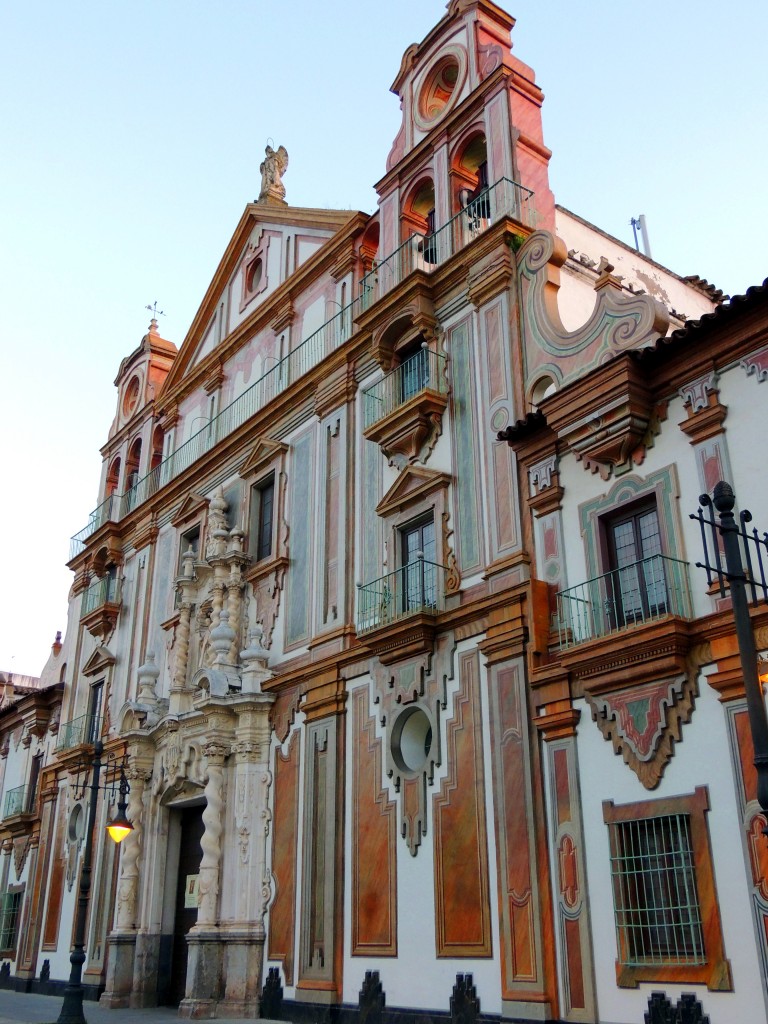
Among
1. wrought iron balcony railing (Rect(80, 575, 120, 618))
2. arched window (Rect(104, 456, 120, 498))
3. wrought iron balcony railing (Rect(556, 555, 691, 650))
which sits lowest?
wrought iron balcony railing (Rect(556, 555, 691, 650))

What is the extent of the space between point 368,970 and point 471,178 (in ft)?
44.5

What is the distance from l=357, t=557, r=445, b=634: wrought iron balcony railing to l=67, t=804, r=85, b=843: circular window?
13.0 metres

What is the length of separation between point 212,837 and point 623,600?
382 inches

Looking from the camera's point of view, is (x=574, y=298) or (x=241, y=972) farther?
(x=241, y=972)

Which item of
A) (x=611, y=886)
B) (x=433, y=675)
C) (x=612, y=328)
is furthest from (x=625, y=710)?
(x=612, y=328)

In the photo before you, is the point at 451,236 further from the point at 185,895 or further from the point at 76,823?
the point at 76,823

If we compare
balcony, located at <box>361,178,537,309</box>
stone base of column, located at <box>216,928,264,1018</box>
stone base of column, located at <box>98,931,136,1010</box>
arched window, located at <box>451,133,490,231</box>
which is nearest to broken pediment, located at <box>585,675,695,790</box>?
balcony, located at <box>361,178,537,309</box>

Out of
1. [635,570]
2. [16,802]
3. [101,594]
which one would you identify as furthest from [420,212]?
[16,802]

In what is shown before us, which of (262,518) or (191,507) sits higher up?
(191,507)

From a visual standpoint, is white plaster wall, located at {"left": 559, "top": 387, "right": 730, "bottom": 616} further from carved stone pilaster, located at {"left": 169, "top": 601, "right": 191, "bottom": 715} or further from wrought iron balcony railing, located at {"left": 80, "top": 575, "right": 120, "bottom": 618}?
wrought iron balcony railing, located at {"left": 80, "top": 575, "right": 120, "bottom": 618}

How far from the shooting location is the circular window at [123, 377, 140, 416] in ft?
107

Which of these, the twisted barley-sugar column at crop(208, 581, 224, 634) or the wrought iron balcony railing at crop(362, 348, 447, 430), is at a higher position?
the wrought iron balcony railing at crop(362, 348, 447, 430)

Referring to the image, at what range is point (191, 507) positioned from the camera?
2473 centimetres

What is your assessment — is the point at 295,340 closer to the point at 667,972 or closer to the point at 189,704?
the point at 189,704
